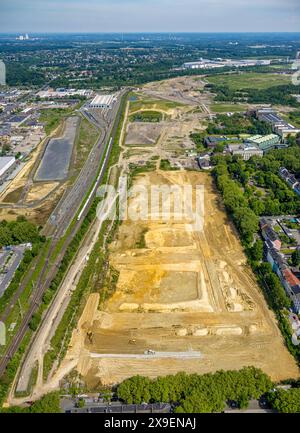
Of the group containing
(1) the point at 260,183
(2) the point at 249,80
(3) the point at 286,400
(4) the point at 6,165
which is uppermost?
(2) the point at 249,80

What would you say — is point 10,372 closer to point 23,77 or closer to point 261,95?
→ point 261,95

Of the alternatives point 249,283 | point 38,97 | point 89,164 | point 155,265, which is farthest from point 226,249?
point 38,97

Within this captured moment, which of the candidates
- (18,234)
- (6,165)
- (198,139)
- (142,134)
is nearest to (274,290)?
(18,234)

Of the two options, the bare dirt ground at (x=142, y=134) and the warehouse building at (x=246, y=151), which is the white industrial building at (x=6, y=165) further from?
the warehouse building at (x=246, y=151)

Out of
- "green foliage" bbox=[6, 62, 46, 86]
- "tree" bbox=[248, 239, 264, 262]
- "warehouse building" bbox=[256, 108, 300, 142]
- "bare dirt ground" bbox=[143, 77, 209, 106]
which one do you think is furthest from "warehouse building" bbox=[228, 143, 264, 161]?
"green foliage" bbox=[6, 62, 46, 86]

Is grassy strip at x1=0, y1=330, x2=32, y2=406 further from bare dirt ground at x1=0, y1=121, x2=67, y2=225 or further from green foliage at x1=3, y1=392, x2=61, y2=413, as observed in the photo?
bare dirt ground at x1=0, y1=121, x2=67, y2=225

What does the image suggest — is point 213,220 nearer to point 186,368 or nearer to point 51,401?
point 186,368
